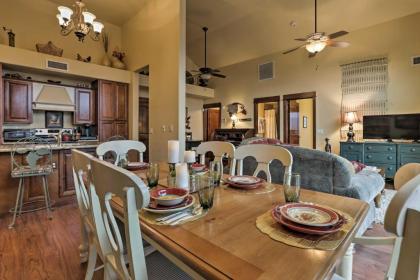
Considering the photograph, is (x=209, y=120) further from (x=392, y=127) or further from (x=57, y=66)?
(x=392, y=127)

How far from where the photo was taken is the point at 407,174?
0.78 m

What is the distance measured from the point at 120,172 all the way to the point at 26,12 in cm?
578

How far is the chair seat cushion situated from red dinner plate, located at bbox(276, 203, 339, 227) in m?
3.19

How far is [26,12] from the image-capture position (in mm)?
4473

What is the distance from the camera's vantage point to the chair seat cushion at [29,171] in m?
2.77

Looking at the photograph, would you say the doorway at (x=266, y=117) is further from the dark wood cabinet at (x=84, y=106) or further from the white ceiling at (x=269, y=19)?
the dark wood cabinet at (x=84, y=106)

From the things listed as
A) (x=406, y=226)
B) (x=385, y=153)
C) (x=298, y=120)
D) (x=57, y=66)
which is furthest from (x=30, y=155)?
(x=298, y=120)

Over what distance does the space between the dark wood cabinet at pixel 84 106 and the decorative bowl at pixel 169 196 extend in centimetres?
456

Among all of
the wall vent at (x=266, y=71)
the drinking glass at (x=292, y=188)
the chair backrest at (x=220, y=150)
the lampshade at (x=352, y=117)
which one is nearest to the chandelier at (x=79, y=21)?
the chair backrest at (x=220, y=150)

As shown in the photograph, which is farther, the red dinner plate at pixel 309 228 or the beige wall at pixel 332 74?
the beige wall at pixel 332 74

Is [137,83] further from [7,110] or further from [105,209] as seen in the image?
[105,209]

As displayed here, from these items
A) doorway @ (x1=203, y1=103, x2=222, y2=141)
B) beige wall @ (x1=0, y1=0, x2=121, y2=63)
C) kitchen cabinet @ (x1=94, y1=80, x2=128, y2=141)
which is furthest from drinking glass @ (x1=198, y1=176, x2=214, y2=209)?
doorway @ (x1=203, y1=103, x2=222, y2=141)

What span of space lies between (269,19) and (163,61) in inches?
129

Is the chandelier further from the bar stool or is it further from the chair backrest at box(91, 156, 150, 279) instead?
the chair backrest at box(91, 156, 150, 279)
